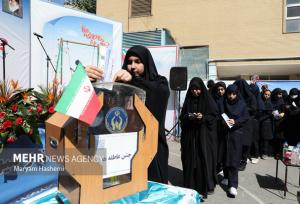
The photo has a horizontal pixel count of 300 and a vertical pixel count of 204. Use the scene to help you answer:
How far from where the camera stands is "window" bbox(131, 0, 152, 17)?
15.4 m

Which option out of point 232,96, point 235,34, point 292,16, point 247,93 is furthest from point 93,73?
point 292,16

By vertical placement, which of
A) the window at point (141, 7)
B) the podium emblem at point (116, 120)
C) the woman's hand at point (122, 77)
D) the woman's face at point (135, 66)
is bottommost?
the podium emblem at point (116, 120)

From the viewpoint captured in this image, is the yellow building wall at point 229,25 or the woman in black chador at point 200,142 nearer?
the woman in black chador at point 200,142

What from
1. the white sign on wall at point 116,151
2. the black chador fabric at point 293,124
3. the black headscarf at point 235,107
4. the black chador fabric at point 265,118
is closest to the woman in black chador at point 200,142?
the black headscarf at point 235,107

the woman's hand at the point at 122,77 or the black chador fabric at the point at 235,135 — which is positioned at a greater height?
the woman's hand at the point at 122,77

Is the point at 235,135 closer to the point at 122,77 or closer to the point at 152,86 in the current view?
the point at 152,86

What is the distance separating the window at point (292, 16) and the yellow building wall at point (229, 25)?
26 centimetres

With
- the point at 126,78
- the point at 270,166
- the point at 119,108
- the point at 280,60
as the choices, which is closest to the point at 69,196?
the point at 119,108

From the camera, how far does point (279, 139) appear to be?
6652 mm

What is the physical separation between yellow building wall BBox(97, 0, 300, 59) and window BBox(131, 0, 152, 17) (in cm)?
32

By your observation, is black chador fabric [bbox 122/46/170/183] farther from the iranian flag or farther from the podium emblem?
the iranian flag

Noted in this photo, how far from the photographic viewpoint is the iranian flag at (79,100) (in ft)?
2.77

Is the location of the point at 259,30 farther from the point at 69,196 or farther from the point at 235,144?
the point at 69,196

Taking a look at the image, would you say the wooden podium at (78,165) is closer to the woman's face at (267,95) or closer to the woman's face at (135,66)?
the woman's face at (135,66)
